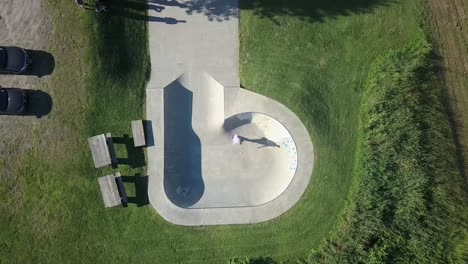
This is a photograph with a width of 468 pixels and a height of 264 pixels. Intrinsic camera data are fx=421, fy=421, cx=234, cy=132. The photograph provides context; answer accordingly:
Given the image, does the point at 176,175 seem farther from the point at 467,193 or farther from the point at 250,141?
the point at 467,193

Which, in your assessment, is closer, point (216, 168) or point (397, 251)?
point (397, 251)

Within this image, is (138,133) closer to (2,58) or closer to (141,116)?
(141,116)

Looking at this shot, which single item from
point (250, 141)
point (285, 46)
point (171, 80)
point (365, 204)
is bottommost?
point (365, 204)

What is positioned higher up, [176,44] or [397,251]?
[176,44]

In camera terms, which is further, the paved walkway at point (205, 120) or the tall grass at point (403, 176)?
the paved walkway at point (205, 120)

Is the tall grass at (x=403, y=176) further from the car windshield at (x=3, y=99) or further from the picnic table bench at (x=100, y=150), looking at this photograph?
the car windshield at (x=3, y=99)

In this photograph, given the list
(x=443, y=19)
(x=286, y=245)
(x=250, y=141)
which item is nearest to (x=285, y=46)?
(x=250, y=141)

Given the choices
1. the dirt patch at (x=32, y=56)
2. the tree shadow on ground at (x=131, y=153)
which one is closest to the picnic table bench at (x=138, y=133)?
the tree shadow on ground at (x=131, y=153)

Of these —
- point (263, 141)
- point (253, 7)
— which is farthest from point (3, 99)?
point (253, 7)
